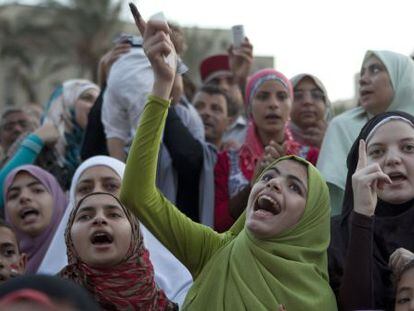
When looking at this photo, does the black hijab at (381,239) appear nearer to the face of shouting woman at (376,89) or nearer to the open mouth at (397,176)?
the open mouth at (397,176)

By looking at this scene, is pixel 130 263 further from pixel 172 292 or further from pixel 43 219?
pixel 43 219

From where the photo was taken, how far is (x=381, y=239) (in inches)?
158

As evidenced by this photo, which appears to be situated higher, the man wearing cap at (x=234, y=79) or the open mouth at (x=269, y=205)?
the open mouth at (x=269, y=205)

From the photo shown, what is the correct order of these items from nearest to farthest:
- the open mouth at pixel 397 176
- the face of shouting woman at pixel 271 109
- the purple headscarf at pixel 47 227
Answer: the open mouth at pixel 397 176 < the purple headscarf at pixel 47 227 < the face of shouting woman at pixel 271 109

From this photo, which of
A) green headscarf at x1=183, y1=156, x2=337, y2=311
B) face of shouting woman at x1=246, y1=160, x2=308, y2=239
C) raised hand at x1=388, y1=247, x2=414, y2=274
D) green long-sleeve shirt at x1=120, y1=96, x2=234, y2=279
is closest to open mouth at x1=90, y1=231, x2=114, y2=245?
green long-sleeve shirt at x1=120, y1=96, x2=234, y2=279

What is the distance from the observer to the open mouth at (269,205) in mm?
3775

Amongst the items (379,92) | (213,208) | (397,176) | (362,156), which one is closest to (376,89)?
(379,92)

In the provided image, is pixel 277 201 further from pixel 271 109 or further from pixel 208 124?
pixel 208 124

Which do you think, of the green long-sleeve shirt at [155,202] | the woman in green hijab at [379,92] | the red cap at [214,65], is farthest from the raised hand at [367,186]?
the red cap at [214,65]

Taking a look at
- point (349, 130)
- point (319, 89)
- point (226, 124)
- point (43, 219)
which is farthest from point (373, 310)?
point (226, 124)

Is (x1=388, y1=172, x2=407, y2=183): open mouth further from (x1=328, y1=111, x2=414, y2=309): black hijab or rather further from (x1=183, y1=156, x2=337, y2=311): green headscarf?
(x1=183, y1=156, x2=337, y2=311): green headscarf

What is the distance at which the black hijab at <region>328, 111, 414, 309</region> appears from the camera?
3.89 m

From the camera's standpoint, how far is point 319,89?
6.47 metres

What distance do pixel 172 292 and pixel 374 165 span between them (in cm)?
136
